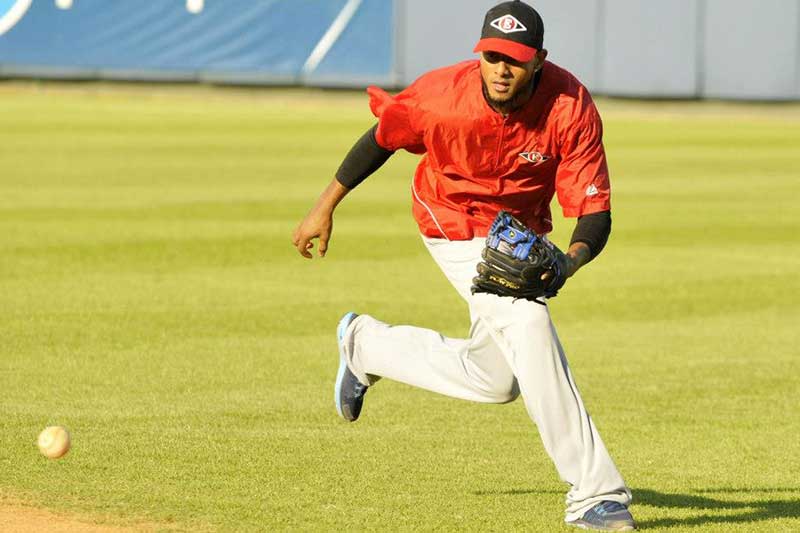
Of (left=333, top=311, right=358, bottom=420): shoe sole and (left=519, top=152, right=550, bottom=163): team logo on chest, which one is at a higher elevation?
(left=519, top=152, right=550, bottom=163): team logo on chest

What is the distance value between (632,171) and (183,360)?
13.2 metres

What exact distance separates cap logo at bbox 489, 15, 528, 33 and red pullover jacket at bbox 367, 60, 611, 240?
0.28 m

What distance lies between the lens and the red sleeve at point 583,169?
18.0 ft

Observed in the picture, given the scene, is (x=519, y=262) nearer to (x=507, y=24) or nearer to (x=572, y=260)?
(x=572, y=260)

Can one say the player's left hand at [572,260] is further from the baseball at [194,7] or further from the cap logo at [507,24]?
the baseball at [194,7]

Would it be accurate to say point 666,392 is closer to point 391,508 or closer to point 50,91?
point 391,508

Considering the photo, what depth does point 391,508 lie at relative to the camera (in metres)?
5.75

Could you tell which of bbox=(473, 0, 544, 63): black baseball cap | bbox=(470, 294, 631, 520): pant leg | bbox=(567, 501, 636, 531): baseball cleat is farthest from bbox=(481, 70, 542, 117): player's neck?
bbox=(567, 501, 636, 531): baseball cleat

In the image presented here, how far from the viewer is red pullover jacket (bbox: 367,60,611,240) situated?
5520mm

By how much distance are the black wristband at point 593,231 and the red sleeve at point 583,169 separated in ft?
0.07

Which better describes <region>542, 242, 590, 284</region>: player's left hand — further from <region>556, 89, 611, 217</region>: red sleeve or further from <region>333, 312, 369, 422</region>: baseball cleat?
<region>333, 312, 369, 422</region>: baseball cleat

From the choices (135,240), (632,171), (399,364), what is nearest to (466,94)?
(399,364)

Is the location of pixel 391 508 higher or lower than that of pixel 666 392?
higher

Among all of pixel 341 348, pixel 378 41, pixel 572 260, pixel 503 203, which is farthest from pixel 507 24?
pixel 378 41
